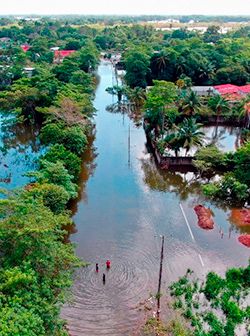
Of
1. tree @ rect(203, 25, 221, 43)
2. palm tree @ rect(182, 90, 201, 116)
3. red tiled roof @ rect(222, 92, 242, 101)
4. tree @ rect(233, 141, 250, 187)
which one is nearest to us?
tree @ rect(233, 141, 250, 187)

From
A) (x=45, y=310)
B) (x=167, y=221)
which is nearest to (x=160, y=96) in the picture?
(x=167, y=221)

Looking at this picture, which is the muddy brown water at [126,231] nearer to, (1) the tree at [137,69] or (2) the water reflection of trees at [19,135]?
(2) the water reflection of trees at [19,135]

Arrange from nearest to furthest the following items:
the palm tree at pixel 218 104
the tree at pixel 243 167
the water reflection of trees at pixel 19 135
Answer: the tree at pixel 243 167, the water reflection of trees at pixel 19 135, the palm tree at pixel 218 104

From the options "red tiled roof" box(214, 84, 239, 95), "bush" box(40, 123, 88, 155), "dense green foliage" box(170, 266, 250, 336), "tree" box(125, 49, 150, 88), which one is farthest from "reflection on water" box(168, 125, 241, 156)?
"dense green foliage" box(170, 266, 250, 336)

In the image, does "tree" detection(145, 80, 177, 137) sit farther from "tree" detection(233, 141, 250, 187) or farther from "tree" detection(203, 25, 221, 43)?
"tree" detection(203, 25, 221, 43)

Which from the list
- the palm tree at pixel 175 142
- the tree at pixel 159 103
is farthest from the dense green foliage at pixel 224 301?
the tree at pixel 159 103

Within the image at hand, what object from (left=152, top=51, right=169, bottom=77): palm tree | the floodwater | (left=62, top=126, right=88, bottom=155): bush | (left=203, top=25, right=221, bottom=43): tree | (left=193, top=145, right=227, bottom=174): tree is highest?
(left=203, top=25, right=221, bottom=43): tree

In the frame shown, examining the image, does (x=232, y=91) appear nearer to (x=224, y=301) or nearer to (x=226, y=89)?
(x=226, y=89)
